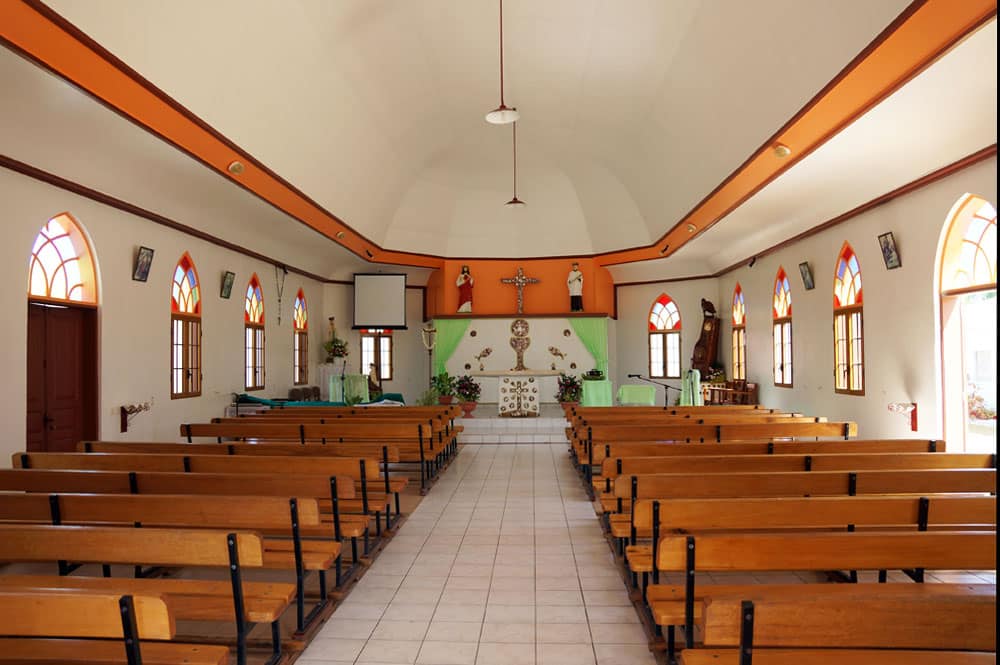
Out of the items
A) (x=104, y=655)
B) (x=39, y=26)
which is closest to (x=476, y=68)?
(x=39, y=26)

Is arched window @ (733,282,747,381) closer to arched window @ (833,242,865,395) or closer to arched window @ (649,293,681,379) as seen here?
arched window @ (649,293,681,379)

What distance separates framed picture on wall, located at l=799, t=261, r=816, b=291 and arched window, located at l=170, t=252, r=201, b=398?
9.09 metres

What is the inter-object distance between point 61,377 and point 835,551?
7558mm

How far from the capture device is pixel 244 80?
712cm

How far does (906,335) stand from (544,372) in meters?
7.60

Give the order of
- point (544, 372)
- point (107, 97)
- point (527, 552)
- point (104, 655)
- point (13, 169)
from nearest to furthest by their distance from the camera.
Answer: point (104, 655)
point (527, 552)
point (107, 97)
point (13, 169)
point (544, 372)

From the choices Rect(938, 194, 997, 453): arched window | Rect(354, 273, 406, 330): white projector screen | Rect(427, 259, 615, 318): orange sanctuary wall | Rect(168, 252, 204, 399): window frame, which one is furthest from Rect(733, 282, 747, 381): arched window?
Rect(168, 252, 204, 399): window frame

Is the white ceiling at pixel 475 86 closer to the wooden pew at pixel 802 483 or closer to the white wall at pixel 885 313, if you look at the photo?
the white wall at pixel 885 313

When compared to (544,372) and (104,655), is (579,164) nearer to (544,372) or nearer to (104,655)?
(544,372)

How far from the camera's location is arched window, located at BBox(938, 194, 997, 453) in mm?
7328

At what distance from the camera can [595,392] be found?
13055 millimetres

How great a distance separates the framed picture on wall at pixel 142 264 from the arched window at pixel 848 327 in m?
9.05

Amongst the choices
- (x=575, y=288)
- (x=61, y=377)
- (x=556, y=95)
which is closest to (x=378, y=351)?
(x=575, y=288)

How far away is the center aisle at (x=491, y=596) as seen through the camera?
3.46m
